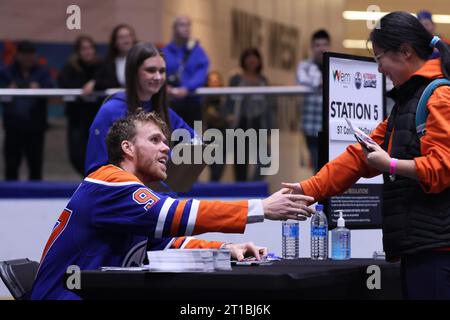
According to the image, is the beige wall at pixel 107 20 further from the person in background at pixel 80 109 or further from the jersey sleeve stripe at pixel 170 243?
the jersey sleeve stripe at pixel 170 243

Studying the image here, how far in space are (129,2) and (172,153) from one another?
29.1 ft

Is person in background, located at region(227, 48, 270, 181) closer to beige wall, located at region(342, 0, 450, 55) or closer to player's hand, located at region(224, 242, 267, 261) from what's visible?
beige wall, located at region(342, 0, 450, 55)

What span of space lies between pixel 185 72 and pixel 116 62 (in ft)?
2.17

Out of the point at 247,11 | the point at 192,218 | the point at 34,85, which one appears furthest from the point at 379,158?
the point at 247,11

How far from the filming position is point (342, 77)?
230 inches

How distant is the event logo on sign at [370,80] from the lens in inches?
237

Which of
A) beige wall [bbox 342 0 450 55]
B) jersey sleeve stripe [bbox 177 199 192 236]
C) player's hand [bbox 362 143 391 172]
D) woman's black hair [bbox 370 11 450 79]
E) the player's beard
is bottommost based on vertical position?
jersey sleeve stripe [bbox 177 199 192 236]

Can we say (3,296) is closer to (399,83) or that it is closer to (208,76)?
(208,76)

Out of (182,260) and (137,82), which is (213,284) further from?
(137,82)

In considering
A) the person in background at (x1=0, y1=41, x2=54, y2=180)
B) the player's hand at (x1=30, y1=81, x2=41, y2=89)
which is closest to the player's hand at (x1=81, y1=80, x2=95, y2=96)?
the person in background at (x1=0, y1=41, x2=54, y2=180)

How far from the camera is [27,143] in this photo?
967 cm

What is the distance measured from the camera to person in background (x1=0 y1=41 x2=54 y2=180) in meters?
9.50

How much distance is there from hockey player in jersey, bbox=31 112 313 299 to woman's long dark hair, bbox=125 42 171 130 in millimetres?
1535
